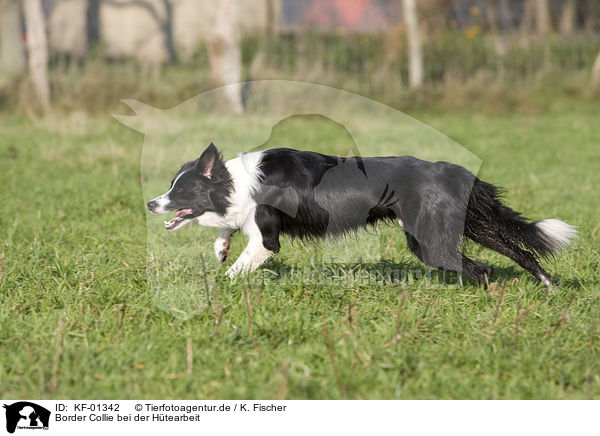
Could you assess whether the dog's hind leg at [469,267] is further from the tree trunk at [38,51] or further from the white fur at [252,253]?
the tree trunk at [38,51]

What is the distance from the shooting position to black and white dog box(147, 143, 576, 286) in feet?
12.8

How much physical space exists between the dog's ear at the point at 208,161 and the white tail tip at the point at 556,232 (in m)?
2.08

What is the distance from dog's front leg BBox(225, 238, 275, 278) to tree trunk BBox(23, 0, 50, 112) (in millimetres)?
9139

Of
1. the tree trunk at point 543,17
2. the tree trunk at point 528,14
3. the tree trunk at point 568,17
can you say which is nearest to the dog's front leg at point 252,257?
the tree trunk at point 543,17

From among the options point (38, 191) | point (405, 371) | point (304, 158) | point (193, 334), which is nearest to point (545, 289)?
point (405, 371)

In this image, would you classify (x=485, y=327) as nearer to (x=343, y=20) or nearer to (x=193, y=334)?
(x=193, y=334)

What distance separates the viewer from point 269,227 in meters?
3.97

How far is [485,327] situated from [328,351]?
95 centimetres

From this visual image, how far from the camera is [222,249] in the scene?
434 centimetres

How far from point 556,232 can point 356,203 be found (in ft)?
4.15
